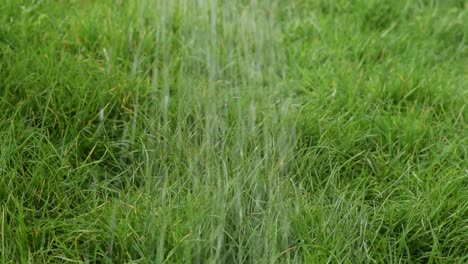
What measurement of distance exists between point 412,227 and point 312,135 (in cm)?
62

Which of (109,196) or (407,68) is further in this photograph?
(407,68)

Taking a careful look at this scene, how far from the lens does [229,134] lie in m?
3.10

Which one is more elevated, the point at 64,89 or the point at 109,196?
the point at 64,89

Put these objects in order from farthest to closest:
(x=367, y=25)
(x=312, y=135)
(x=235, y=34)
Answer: (x=367, y=25) → (x=235, y=34) → (x=312, y=135)

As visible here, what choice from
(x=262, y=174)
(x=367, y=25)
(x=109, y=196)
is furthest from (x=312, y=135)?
(x=367, y=25)

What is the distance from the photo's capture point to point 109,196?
9.51 ft

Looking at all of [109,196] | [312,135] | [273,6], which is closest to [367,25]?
[273,6]

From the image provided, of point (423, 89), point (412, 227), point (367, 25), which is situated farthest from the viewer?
point (367, 25)

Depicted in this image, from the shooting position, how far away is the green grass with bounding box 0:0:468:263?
8.73 feet

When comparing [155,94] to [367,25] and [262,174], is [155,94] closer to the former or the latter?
[262,174]

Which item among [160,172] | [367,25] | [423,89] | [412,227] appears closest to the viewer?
[412,227]

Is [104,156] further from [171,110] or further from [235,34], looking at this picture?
[235,34]

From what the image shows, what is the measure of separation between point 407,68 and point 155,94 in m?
1.17

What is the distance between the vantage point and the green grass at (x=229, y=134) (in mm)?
2662
